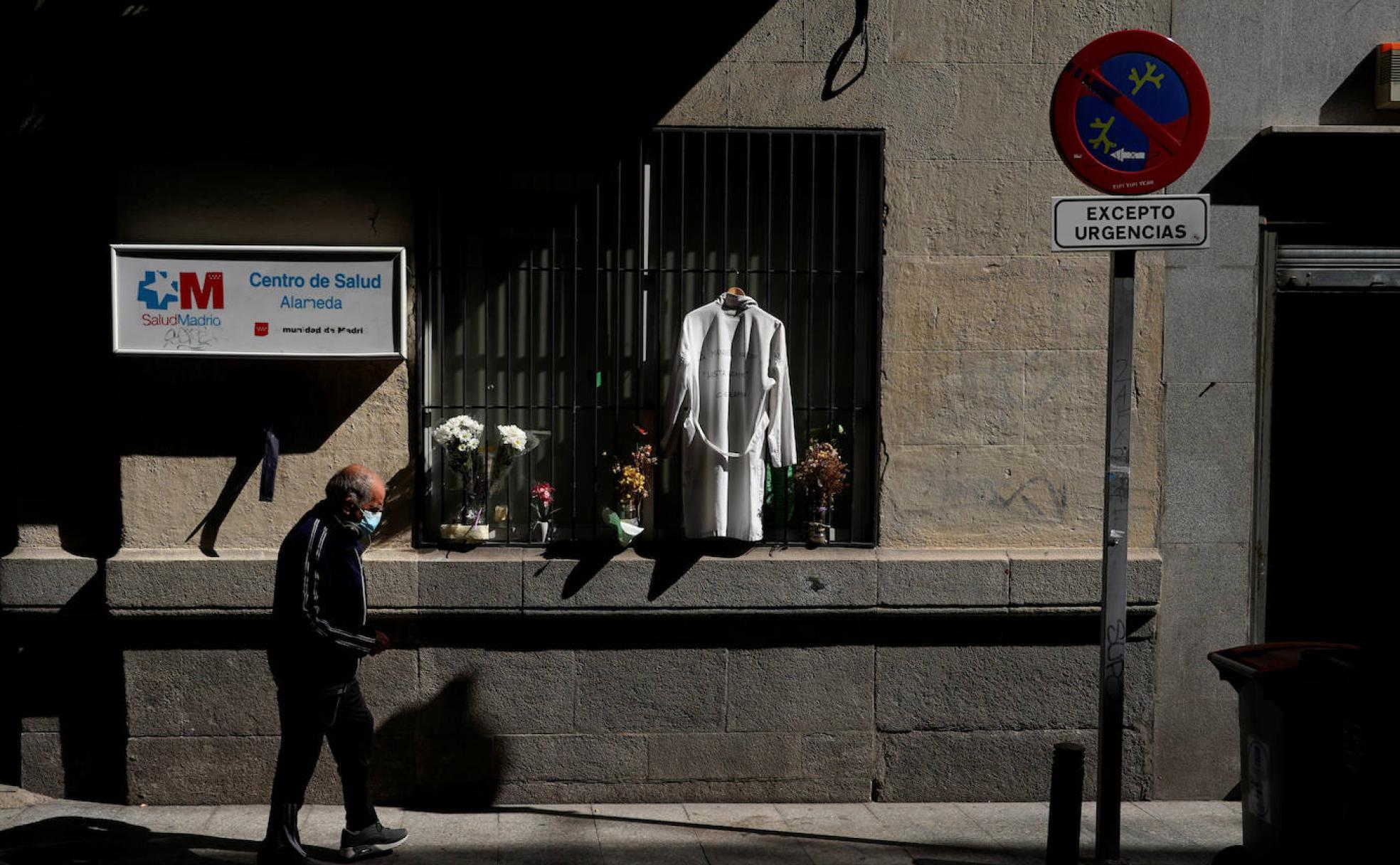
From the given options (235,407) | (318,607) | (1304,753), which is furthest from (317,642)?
(1304,753)

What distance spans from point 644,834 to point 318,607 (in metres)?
1.94

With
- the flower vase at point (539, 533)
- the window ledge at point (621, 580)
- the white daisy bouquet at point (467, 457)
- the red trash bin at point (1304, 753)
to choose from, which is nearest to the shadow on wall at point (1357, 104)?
the window ledge at point (621, 580)

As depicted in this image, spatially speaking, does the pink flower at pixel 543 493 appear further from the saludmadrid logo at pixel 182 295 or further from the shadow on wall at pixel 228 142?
the saludmadrid logo at pixel 182 295

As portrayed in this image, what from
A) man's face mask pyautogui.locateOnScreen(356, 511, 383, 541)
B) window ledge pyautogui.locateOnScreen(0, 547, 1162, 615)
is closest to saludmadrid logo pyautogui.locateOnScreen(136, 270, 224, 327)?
window ledge pyautogui.locateOnScreen(0, 547, 1162, 615)

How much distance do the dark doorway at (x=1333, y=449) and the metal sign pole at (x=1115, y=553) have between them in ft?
7.22

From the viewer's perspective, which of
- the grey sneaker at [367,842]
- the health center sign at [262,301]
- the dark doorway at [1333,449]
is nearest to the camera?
the grey sneaker at [367,842]

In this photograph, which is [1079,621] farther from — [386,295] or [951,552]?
[386,295]

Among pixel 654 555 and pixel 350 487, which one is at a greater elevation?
pixel 350 487

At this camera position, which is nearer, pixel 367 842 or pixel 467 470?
pixel 367 842

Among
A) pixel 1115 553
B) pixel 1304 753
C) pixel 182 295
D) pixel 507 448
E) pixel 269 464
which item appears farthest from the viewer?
pixel 507 448

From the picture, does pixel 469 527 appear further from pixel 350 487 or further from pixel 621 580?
pixel 350 487

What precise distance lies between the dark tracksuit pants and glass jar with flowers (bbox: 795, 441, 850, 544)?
8.32 ft

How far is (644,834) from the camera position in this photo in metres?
5.76

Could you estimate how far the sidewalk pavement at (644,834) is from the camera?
543cm
